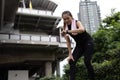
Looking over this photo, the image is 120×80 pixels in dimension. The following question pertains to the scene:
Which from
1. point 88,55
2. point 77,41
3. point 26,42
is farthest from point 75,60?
point 26,42

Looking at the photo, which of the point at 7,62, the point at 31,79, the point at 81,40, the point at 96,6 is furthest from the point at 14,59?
the point at 96,6

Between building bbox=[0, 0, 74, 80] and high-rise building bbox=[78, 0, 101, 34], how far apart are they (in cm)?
1098

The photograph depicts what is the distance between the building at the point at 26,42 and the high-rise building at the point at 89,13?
11.0 m

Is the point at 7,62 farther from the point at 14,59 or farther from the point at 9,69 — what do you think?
the point at 9,69

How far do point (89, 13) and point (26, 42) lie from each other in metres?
25.4

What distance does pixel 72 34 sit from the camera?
5137 mm

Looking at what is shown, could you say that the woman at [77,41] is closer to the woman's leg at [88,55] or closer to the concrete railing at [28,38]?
the woman's leg at [88,55]

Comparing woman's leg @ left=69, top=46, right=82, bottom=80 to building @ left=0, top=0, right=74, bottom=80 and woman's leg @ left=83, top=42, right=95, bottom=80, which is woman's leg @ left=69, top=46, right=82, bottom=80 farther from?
building @ left=0, top=0, right=74, bottom=80

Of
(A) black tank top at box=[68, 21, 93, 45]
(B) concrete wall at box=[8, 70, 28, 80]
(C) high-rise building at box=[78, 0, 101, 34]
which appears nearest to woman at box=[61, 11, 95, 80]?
(A) black tank top at box=[68, 21, 93, 45]

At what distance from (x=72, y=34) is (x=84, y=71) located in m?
3.13

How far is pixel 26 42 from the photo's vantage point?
26.4 metres

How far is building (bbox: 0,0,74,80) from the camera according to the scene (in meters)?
26.6

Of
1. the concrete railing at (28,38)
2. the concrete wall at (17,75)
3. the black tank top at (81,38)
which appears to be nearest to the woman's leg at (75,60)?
the black tank top at (81,38)

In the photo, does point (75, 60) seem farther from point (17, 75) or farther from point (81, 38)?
point (17, 75)
